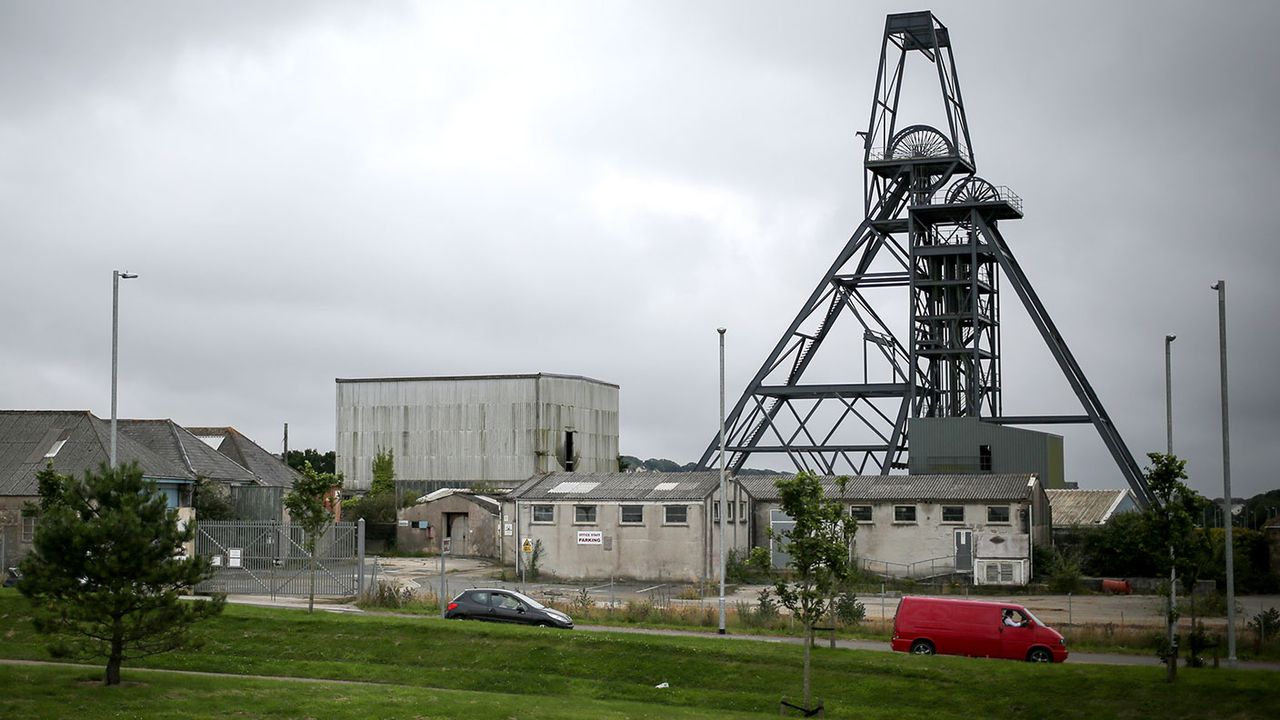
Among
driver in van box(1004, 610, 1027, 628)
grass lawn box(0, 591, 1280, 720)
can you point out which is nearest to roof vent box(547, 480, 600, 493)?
grass lawn box(0, 591, 1280, 720)

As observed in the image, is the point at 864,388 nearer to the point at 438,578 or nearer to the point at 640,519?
the point at 640,519

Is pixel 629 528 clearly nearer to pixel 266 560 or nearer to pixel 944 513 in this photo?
pixel 944 513

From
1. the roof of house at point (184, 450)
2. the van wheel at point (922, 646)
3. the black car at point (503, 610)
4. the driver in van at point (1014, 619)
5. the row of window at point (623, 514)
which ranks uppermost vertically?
the roof of house at point (184, 450)

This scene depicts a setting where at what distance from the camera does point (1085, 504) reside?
73.6m

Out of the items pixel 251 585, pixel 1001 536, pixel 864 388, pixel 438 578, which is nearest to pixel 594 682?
pixel 251 585

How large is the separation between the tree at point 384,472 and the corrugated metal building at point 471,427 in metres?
0.45

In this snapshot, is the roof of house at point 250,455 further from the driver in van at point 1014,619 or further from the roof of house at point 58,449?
the driver in van at point 1014,619

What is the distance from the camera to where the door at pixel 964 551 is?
52.7 metres

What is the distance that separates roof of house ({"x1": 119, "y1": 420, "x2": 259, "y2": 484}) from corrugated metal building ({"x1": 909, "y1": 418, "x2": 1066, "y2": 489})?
3417 centimetres

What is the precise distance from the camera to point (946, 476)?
187 ft

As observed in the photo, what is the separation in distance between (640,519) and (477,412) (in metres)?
38.0

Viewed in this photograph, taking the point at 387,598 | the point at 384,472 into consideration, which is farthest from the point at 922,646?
the point at 384,472

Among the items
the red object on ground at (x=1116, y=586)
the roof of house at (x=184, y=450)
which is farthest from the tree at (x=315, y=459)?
the red object on ground at (x=1116, y=586)

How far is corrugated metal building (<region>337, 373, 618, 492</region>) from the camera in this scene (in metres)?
89.1
